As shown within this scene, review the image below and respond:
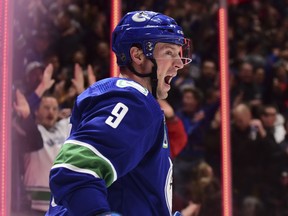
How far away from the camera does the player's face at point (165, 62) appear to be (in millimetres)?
1668

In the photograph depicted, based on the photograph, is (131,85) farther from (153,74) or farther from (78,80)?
(78,80)

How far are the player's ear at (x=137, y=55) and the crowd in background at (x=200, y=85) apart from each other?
58.3 inches

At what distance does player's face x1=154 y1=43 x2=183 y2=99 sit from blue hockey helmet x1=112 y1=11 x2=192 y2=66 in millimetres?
15

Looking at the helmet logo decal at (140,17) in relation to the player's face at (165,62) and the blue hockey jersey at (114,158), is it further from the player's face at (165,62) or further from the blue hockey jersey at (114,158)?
the blue hockey jersey at (114,158)

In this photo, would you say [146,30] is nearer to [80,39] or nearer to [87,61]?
[87,61]

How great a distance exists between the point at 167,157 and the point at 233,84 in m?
3.53

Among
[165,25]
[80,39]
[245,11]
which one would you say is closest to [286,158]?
[80,39]

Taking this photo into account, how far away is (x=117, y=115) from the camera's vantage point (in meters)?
1.42

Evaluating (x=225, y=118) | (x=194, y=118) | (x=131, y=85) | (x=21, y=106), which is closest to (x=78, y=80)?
(x=21, y=106)

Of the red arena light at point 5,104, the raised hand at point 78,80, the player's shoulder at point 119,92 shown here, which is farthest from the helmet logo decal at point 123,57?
→ the raised hand at point 78,80

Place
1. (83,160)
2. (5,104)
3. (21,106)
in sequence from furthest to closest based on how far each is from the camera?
(21,106), (5,104), (83,160)

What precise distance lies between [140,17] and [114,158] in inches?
17.2

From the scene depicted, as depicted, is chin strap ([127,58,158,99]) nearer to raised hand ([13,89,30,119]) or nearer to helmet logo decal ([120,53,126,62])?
helmet logo decal ([120,53,126,62])

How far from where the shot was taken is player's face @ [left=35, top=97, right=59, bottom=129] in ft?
10.7
